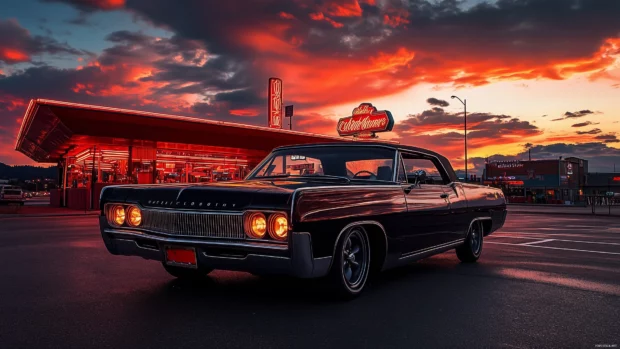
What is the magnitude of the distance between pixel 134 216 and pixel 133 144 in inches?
997

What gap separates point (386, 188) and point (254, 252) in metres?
1.83

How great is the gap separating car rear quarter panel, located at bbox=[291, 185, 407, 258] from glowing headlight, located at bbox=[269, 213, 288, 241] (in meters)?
0.14

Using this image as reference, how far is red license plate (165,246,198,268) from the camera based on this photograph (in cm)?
479

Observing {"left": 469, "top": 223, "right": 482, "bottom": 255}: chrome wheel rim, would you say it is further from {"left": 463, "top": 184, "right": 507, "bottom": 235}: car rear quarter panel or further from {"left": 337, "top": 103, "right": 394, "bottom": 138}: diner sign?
{"left": 337, "top": 103, "right": 394, "bottom": 138}: diner sign

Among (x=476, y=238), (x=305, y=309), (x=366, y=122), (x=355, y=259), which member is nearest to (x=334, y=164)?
(x=355, y=259)

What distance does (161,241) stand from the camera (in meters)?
4.92

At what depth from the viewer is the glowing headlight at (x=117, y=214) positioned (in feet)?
17.9

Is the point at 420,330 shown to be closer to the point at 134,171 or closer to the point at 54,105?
the point at 54,105

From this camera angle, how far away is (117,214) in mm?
5488

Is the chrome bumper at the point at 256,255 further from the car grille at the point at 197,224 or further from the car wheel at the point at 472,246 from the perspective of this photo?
the car wheel at the point at 472,246

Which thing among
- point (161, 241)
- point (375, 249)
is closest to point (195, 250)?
point (161, 241)

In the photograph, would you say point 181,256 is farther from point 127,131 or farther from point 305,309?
point 127,131

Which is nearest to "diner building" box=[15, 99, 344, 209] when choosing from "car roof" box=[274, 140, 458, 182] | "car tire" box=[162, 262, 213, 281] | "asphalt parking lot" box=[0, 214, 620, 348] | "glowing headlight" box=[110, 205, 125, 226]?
"car roof" box=[274, 140, 458, 182]

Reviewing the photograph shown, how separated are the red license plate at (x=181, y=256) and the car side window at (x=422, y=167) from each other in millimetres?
2849
